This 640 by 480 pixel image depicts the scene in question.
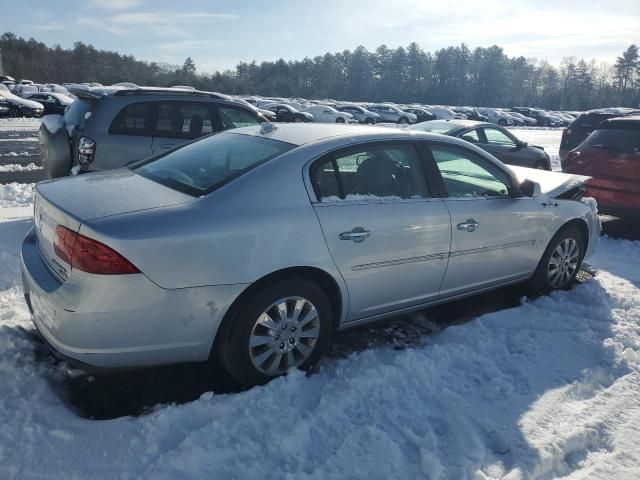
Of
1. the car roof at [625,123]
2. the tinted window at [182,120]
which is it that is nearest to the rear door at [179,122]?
the tinted window at [182,120]

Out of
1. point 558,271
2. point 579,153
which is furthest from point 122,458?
point 579,153

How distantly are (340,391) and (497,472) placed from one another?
0.97m

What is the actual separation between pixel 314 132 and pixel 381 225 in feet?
2.84

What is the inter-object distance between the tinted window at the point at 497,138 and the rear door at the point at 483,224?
21.4 ft

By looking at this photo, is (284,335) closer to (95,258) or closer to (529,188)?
(95,258)

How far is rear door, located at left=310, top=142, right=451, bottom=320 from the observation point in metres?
3.40

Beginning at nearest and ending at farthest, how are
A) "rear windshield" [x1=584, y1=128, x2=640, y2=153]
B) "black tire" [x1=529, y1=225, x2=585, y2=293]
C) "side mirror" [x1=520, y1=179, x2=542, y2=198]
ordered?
"side mirror" [x1=520, y1=179, x2=542, y2=198]
"black tire" [x1=529, y1=225, x2=585, y2=293]
"rear windshield" [x1=584, y1=128, x2=640, y2=153]

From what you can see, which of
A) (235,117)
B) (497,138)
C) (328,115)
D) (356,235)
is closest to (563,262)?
(356,235)

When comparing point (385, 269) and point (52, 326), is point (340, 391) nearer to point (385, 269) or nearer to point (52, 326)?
point (385, 269)

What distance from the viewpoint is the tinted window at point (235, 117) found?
7.30m

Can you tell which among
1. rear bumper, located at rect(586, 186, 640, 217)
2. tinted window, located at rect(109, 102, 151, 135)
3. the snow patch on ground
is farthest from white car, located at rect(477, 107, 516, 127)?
tinted window, located at rect(109, 102, 151, 135)

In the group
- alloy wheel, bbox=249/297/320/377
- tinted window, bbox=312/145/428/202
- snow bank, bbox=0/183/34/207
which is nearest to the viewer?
alloy wheel, bbox=249/297/320/377

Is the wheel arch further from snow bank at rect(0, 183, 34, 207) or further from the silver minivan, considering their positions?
snow bank at rect(0, 183, 34, 207)

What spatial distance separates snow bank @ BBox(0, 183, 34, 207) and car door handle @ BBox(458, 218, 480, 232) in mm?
6255
